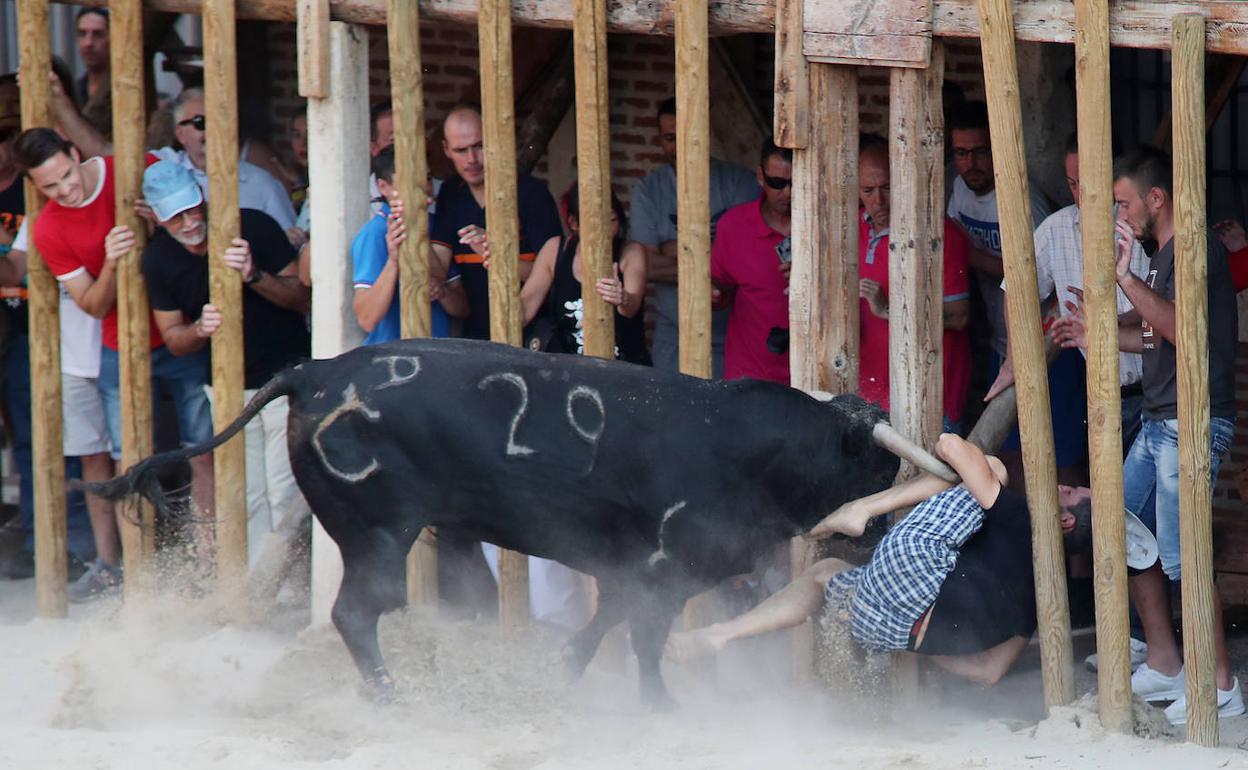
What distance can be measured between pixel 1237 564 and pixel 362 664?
11.8 ft

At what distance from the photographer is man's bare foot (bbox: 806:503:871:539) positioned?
19.0 ft

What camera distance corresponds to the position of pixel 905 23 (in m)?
5.73

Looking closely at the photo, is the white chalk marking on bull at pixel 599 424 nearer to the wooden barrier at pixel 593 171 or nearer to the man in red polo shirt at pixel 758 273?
the wooden barrier at pixel 593 171

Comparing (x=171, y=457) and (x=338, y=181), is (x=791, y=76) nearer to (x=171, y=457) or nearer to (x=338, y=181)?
(x=338, y=181)

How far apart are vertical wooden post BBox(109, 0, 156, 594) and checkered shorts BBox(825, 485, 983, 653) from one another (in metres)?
2.95

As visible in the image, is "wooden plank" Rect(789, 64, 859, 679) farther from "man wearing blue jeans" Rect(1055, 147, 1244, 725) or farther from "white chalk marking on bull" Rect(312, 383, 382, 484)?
"white chalk marking on bull" Rect(312, 383, 382, 484)

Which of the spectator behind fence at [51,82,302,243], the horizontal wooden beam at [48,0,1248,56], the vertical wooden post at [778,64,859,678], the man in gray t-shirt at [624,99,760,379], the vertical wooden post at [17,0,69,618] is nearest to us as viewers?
the horizontal wooden beam at [48,0,1248,56]

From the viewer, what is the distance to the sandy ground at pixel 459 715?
5578mm

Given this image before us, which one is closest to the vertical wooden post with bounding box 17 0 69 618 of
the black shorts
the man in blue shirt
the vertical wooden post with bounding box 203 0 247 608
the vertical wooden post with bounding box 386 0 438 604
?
the vertical wooden post with bounding box 203 0 247 608

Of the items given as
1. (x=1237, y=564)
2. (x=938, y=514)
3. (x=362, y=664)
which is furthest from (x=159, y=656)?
(x=1237, y=564)

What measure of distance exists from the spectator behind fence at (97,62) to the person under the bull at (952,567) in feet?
16.2

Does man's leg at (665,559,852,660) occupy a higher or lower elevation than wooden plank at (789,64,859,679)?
lower

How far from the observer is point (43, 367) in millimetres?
7418

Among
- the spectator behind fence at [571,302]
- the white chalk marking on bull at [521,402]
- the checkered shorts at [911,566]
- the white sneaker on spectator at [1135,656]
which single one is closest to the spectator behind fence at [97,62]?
the spectator behind fence at [571,302]
